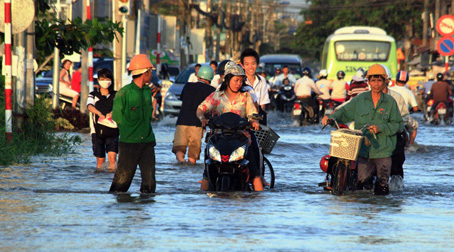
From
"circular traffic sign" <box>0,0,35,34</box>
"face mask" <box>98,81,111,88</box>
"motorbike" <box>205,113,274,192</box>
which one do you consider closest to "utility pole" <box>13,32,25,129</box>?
"circular traffic sign" <box>0,0,35,34</box>

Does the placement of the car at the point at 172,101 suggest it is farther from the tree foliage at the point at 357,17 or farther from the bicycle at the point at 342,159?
the tree foliage at the point at 357,17

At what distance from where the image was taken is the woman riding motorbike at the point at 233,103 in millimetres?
10234

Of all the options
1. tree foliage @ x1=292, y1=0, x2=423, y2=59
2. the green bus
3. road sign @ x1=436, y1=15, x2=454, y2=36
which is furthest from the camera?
tree foliage @ x1=292, y1=0, x2=423, y2=59

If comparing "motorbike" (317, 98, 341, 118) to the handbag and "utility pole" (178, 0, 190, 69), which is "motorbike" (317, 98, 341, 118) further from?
"utility pole" (178, 0, 190, 69)

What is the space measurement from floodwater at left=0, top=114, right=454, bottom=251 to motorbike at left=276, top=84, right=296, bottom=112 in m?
16.7

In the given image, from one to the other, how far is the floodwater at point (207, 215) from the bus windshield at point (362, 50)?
28962 millimetres

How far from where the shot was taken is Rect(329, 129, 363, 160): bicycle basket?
32.5ft

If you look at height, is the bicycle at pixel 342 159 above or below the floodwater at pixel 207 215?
above

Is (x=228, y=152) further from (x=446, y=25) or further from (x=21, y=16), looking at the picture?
(x=446, y=25)

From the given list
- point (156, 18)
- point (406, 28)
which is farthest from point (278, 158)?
point (406, 28)

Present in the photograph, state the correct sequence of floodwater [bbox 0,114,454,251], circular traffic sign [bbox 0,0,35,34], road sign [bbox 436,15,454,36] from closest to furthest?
floodwater [bbox 0,114,454,251], circular traffic sign [bbox 0,0,35,34], road sign [bbox 436,15,454,36]

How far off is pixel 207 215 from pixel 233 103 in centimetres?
205

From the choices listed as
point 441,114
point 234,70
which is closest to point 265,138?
point 234,70

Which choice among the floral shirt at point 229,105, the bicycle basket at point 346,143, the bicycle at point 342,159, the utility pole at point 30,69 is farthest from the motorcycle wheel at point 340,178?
the utility pole at point 30,69
